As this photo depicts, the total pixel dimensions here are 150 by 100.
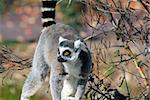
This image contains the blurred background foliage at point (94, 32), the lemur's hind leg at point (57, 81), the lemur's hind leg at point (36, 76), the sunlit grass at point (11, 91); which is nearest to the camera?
the blurred background foliage at point (94, 32)

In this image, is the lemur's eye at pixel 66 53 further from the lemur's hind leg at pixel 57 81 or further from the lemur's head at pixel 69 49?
the lemur's hind leg at pixel 57 81

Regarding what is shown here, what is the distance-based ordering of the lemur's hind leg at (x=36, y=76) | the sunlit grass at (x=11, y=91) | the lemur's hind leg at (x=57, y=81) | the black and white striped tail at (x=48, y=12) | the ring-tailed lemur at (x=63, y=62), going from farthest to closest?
1. the sunlit grass at (x=11, y=91)
2. the black and white striped tail at (x=48, y=12)
3. the lemur's hind leg at (x=36, y=76)
4. the lemur's hind leg at (x=57, y=81)
5. the ring-tailed lemur at (x=63, y=62)

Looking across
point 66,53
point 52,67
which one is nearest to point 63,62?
point 66,53

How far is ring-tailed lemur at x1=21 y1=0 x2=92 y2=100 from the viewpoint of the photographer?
5.17m

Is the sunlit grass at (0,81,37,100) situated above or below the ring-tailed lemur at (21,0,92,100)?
below

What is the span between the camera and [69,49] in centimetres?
514

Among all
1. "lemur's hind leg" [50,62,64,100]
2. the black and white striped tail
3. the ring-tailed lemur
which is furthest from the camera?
the black and white striped tail

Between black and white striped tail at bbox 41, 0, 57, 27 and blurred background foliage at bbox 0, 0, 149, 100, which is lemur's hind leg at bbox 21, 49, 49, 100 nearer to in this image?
blurred background foliage at bbox 0, 0, 149, 100

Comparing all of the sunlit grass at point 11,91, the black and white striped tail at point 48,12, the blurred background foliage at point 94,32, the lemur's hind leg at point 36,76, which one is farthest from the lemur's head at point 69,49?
the sunlit grass at point 11,91

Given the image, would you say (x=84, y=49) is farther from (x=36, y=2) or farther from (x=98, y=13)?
(x=36, y=2)

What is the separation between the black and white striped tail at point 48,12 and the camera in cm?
576

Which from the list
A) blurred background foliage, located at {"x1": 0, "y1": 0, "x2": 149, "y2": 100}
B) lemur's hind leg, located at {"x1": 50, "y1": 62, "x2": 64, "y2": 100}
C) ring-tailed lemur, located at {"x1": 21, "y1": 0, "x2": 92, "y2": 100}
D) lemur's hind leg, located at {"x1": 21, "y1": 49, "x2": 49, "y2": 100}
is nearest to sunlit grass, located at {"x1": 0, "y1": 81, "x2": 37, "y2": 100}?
blurred background foliage, located at {"x1": 0, "y1": 0, "x2": 149, "y2": 100}

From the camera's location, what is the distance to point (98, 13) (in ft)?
16.8

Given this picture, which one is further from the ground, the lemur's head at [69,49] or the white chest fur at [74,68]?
the lemur's head at [69,49]
